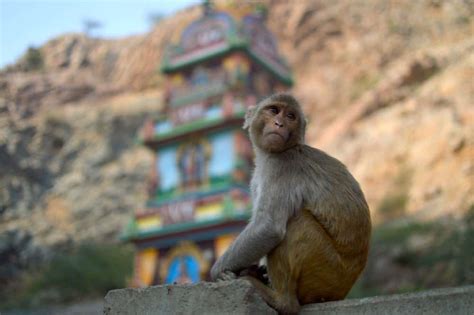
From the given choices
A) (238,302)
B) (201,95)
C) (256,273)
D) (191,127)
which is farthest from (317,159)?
(201,95)

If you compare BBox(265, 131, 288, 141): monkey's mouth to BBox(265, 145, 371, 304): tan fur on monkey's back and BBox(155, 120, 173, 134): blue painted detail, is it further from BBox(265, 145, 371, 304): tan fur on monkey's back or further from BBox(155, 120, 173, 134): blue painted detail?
BBox(155, 120, 173, 134): blue painted detail

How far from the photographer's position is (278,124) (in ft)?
12.6

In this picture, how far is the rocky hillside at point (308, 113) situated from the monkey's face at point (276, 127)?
1136 centimetres

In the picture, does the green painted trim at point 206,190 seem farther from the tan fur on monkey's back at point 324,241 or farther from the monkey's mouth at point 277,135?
the tan fur on monkey's back at point 324,241

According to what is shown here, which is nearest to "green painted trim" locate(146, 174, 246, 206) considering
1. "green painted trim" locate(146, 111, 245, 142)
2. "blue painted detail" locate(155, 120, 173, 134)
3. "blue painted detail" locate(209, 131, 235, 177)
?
"blue painted detail" locate(209, 131, 235, 177)

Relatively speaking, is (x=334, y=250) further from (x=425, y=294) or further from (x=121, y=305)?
(x=121, y=305)

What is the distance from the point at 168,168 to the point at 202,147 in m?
1.18

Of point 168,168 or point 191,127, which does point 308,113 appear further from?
A: point 191,127

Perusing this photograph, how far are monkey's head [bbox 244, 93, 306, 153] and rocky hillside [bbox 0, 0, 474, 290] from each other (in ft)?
37.3

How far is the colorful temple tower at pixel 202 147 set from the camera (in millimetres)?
14188

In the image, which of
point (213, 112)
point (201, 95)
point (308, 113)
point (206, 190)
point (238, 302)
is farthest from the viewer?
point (308, 113)

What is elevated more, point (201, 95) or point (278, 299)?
point (201, 95)

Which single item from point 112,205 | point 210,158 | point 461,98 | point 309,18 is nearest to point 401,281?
point 210,158

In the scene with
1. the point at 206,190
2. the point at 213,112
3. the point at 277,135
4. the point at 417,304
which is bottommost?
the point at 417,304
